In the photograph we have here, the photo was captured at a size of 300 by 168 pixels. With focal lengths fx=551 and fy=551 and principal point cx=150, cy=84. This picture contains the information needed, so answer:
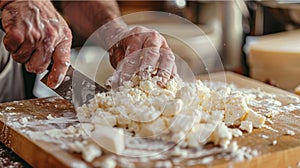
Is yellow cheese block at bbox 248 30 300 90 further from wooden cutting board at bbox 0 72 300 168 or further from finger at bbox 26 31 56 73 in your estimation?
finger at bbox 26 31 56 73

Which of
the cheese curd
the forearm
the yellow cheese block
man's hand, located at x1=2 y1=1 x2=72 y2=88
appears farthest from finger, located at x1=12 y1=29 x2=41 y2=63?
the yellow cheese block

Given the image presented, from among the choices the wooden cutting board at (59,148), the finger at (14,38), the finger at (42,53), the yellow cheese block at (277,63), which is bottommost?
the yellow cheese block at (277,63)

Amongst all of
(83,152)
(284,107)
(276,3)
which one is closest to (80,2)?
(284,107)

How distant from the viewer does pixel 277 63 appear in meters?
1.49

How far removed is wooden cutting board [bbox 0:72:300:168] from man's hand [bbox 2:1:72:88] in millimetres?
71

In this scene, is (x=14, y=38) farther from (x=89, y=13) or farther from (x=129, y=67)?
(x=89, y=13)

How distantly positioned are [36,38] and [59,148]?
0.24 meters

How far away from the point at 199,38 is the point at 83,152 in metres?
1.26

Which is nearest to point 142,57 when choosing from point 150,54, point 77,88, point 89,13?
point 150,54

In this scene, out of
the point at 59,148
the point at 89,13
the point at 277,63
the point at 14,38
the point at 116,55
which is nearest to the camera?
the point at 59,148

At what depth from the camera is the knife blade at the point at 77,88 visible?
36.8 inches

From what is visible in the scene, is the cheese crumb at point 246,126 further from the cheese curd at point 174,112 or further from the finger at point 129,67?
the finger at point 129,67

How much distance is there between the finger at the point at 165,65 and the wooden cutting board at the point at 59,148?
0.17m

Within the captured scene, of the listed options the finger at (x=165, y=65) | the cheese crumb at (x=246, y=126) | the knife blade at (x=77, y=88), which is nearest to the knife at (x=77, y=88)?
the knife blade at (x=77, y=88)
